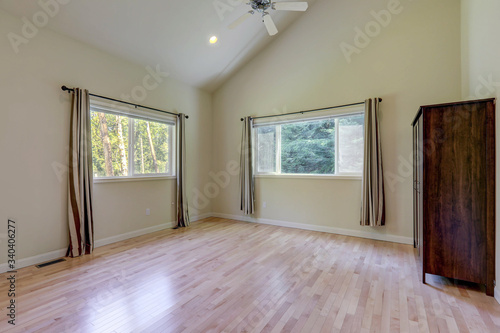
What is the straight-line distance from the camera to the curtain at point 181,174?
15.5 feet

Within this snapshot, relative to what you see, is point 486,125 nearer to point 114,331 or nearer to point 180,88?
point 114,331

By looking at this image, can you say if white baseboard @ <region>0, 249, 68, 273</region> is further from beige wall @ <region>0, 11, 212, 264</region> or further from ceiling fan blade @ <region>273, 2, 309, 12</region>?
ceiling fan blade @ <region>273, 2, 309, 12</region>

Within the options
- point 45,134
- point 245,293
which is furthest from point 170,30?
point 245,293

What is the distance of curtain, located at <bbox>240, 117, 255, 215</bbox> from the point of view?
5.01m

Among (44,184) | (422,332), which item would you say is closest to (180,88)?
(44,184)

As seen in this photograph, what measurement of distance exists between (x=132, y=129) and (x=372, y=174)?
392 centimetres

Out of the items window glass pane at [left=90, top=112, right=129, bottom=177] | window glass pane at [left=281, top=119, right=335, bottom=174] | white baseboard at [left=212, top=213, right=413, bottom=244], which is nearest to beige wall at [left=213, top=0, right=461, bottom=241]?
white baseboard at [left=212, top=213, right=413, bottom=244]

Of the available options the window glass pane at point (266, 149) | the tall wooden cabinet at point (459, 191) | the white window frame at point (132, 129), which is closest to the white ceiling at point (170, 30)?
the white window frame at point (132, 129)

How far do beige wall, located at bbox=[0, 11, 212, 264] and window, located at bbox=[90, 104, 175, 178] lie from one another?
0.27m

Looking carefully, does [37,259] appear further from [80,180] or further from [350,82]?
[350,82]

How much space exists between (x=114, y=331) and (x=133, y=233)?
2527 millimetres

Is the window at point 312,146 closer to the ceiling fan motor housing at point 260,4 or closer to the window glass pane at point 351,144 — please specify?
the window glass pane at point 351,144

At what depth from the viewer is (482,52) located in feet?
8.40

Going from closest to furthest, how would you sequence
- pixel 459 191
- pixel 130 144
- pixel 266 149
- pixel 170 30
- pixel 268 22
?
pixel 459 191 → pixel 268 22 → pixel 170 30 → pixel 130 144 → pixel 266 149
